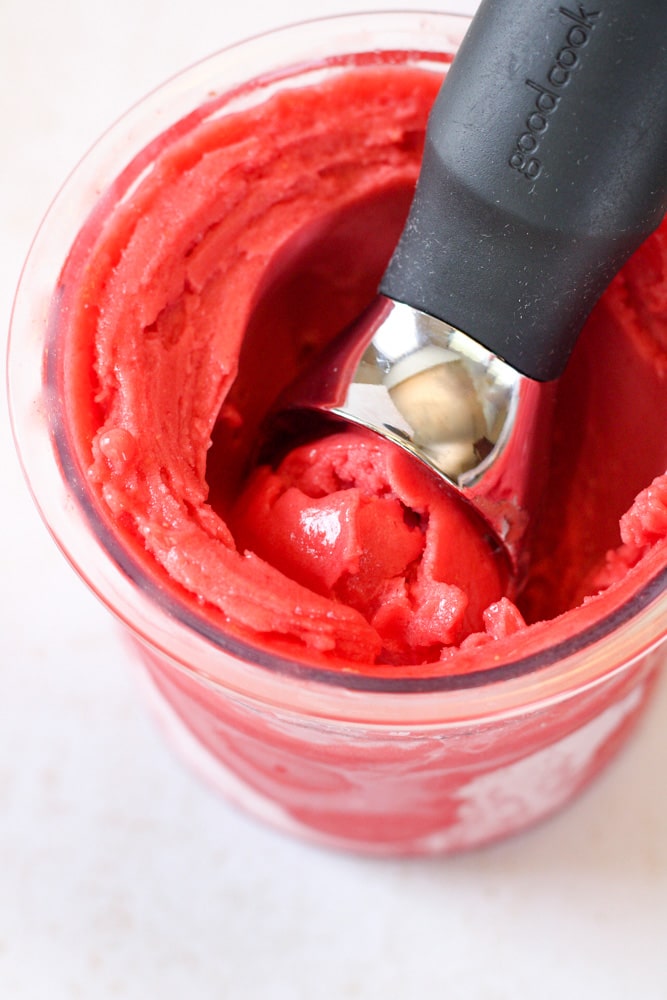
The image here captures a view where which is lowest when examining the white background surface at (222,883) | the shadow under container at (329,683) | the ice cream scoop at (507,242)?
the white background surface at (222,883)

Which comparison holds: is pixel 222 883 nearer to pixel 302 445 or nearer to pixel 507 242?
pixel 302 445

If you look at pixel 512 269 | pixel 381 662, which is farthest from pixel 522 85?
pixel 381 662

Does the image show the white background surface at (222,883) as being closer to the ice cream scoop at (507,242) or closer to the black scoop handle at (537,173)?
the ice cream scoop at (507,242)

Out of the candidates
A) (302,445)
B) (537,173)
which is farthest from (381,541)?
(537,173)

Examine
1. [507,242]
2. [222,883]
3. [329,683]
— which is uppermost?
[507,242]

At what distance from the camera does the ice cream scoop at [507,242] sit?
524mm

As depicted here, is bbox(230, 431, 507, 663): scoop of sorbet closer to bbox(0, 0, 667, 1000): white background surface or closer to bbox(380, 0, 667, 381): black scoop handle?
bbox(380, 0, 667, 381): black scoop handle

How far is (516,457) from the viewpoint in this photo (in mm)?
725

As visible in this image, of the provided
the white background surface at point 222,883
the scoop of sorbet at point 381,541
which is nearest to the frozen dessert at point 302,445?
the scoop of sorbet at point 381,541

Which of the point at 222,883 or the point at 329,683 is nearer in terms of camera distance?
the point at 329,683

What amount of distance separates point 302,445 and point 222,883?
35 cm

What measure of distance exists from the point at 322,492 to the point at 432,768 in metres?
0.19

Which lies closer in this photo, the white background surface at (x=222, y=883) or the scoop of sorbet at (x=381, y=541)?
the scoop of sorbet at (x=381, y=541)

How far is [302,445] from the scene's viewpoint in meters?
0.77
